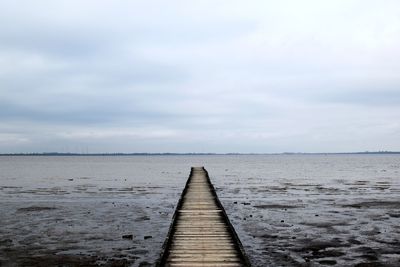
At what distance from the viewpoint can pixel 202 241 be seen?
634 inches

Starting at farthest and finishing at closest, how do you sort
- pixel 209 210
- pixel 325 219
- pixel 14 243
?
pixel 325 219 → pixel 209 210 → pixel 14 243

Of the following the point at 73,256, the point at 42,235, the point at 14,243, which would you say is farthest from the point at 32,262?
the point at 42,235

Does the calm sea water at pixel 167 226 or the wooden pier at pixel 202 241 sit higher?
the wooden pier at pixel 202 241

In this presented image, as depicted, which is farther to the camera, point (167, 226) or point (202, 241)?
point (167, 226)

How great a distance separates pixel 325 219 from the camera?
2652cm

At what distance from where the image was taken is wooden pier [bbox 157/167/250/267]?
13617mm

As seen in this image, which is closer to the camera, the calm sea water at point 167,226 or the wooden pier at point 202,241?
the wooden pier at point 202,241

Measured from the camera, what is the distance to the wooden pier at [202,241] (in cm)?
1362

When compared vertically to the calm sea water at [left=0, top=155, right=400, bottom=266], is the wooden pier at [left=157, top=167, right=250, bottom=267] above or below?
above

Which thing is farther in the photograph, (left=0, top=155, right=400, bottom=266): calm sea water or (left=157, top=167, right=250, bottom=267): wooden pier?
(left=0, top=155, right=400, bottom=266): calm sea water

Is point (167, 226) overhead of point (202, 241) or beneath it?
beneath

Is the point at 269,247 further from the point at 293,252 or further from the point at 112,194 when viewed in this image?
the point at 112,194

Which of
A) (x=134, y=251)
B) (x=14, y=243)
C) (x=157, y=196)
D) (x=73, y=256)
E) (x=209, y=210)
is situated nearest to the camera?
(x=73, y=256)

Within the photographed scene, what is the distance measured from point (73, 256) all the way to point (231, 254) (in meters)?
6.66
